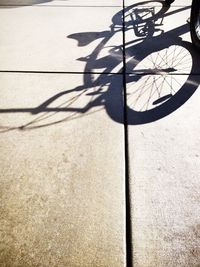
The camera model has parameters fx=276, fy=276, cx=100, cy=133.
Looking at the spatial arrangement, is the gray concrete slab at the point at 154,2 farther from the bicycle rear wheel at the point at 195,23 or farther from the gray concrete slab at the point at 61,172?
the gray concrete slab at the point at 61,172

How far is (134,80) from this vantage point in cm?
340

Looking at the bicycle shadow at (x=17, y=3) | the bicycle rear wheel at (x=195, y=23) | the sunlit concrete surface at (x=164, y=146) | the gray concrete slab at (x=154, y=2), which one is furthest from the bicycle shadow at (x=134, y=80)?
the bicycle shadow at (x=17, y=3)

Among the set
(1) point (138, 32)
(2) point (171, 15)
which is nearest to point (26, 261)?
(1) point (138, 32)

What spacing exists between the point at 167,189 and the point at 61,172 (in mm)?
901

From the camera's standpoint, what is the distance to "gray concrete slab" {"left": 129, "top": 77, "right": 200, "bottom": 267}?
6.18 feet

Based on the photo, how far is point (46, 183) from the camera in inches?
90.3

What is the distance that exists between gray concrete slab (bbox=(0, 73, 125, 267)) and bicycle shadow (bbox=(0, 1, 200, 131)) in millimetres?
21

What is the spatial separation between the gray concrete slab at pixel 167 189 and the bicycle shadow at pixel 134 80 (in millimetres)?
141

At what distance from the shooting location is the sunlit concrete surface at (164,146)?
1927 millimetres

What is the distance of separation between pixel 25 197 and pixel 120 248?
843 millimetres

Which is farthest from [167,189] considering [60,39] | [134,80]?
[60,39]

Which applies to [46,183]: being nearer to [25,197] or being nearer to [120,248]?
[25,197]

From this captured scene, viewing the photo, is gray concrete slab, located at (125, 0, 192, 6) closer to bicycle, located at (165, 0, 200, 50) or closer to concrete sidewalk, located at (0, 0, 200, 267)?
concrete sidewalk, located at (0, 0, 200, 267)

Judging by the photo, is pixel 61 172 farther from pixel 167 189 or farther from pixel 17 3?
pixel 17 3
